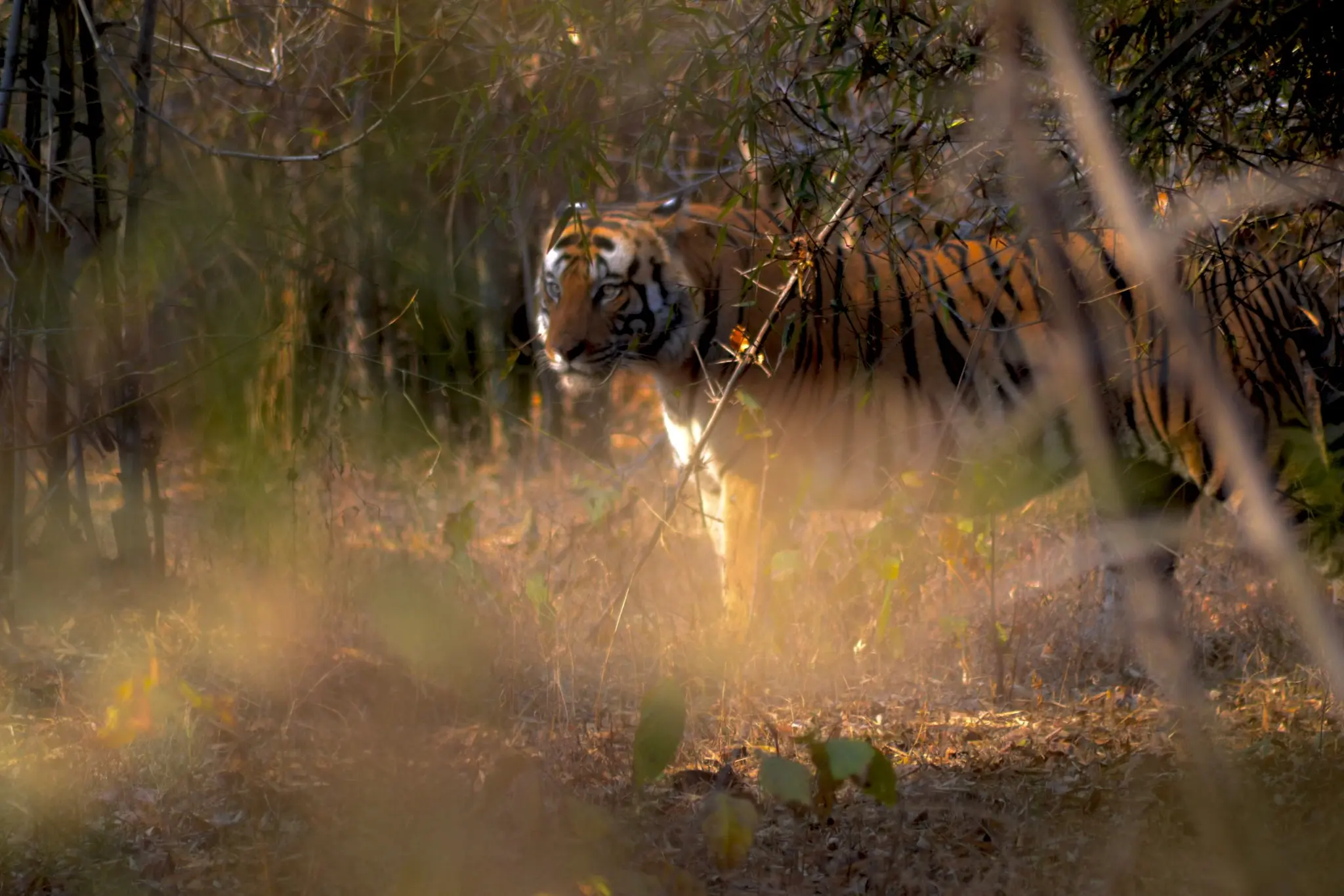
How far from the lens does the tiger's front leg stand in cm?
456

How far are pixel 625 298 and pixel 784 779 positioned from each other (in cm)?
262

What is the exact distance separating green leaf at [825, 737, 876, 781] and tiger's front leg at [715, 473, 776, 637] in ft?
7.04

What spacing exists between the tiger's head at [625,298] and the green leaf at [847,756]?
239cm

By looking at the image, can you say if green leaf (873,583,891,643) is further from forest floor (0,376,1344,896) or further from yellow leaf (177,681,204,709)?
yellow leaf (177,681,204,709)

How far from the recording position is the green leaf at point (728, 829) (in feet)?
7.95

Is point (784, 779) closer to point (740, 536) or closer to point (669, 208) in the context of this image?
point (740, 536)

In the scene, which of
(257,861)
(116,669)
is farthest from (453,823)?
(116,669)

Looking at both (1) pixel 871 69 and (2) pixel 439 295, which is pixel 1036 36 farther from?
(2) pixel 439 295

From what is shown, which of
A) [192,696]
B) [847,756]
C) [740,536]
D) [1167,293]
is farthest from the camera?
[740,536]

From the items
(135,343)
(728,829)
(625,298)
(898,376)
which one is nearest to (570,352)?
(625,298)

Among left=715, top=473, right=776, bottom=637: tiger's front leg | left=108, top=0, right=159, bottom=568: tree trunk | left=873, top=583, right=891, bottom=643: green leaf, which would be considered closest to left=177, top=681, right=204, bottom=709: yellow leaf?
left=108, top=0, right=159, bottom=568: tree trunk

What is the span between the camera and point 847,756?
232 cm

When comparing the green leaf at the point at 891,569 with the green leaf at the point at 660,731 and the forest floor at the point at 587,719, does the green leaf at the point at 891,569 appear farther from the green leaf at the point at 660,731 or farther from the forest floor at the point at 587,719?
the green leaf at the point at 660,731

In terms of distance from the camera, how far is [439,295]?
233 inches
